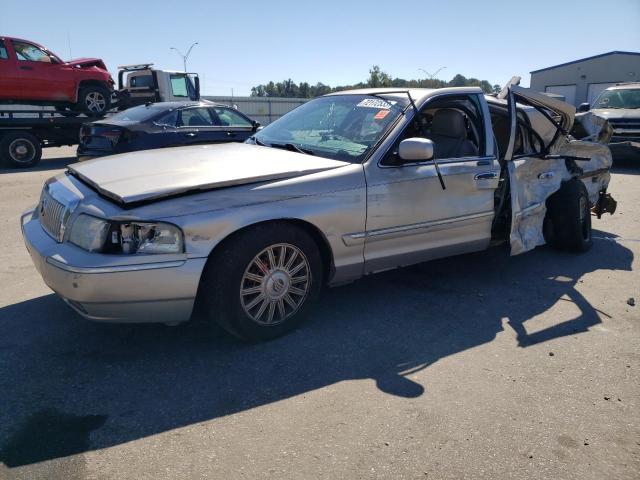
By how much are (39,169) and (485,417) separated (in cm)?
1217

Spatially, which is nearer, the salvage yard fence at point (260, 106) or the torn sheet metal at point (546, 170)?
the torn sheet metal at point (546, 170)

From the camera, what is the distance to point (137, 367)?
312cm

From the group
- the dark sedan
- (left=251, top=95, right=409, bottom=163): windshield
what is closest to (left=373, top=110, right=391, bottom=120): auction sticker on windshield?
(left=251, top=95, right=409, bottom=163): windshield

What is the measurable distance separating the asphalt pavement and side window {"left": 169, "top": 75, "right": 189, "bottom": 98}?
43.1ft

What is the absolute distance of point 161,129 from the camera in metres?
9.03

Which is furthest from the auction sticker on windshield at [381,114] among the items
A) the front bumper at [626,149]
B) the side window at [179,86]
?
the side window at [179,86]

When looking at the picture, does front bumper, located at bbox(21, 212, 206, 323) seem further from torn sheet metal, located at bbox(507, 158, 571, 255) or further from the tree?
Answer: the tree

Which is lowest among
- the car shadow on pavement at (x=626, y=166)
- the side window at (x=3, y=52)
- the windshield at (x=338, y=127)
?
→ the car shadow on pavement at (x=626, y=166)

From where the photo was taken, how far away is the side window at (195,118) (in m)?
9.45

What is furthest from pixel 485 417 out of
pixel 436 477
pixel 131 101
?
pixel 131 101

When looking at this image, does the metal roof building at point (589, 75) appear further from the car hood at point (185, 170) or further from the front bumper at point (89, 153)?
the car hood at point (185, 170)

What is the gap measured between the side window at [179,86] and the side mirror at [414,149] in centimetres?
1436

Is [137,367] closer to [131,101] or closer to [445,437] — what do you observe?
[445,437]

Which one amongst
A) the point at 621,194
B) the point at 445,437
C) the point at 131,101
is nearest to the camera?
the point at 445,437
